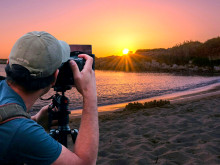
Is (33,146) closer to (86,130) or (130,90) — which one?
(86,130)

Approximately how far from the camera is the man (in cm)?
105

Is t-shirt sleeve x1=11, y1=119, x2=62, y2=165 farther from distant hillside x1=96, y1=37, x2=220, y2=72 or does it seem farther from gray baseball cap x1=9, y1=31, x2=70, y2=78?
distant hillside x1=96, y1=37, x2=220, y2=72

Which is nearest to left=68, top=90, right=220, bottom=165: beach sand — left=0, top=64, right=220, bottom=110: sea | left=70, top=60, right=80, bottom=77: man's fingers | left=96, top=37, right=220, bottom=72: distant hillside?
left=70, top=60, right=80, bottom=77: man's fingers

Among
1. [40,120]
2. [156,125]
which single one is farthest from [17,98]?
[156,125]

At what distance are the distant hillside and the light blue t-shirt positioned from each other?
48720mm

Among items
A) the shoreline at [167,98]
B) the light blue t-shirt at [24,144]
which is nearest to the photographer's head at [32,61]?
the light blue t-shirt at [24,144]

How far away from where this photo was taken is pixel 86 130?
131 centimetres

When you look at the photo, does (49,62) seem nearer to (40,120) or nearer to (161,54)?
(40,120)

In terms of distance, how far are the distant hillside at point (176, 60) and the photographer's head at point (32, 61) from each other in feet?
159

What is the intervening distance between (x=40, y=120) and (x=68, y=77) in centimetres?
64

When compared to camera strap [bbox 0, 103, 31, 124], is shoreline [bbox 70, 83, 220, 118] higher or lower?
lower

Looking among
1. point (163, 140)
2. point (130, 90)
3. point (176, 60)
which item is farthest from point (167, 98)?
point (176, 60)

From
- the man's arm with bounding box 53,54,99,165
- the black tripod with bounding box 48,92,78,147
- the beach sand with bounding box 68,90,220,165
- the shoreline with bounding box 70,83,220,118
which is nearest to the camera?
the man's arm with bounding box 53,54,99,165

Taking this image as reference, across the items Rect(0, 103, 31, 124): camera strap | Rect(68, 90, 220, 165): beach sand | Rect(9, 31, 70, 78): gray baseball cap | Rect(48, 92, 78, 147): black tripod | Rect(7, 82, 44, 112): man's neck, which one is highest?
Rect(9, 31, 70, 78): gray baseball cap
